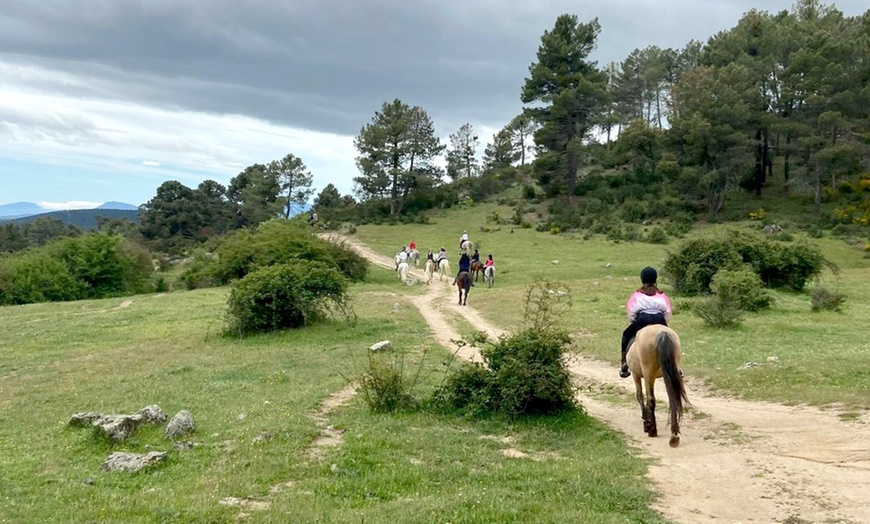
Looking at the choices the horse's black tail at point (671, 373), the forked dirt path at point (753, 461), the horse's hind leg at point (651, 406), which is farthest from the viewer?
the horse's hind leg at point (651, 406)

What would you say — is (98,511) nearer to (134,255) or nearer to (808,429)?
(808,429)

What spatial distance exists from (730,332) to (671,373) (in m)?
10.5

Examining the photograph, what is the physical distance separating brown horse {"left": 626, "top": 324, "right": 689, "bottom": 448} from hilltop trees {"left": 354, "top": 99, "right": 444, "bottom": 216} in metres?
59.0

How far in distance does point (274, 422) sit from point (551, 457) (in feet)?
14.1

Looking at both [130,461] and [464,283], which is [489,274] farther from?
[130,461]

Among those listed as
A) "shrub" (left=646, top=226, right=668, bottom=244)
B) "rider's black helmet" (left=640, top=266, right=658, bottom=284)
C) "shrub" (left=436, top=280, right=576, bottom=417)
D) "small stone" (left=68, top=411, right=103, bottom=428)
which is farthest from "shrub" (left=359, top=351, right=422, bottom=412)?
"shrub" (left=646, top=226, right=668, bottom=244)

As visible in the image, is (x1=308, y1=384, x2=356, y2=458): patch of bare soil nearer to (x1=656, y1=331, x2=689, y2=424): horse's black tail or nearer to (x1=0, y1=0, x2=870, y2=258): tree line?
(x1=656, y1=331, x2=689, y2=424): horse's black tail

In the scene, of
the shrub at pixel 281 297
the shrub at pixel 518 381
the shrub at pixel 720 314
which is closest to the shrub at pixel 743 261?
the shrub at pixel 720 314

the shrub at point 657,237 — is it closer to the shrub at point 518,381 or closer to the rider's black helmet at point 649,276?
the shrub at point 518,381

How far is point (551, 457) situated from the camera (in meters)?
8.22

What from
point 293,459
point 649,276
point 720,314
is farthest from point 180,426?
point 720,314

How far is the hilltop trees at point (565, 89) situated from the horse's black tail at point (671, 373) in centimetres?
5242

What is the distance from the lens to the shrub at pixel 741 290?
63.4 feet

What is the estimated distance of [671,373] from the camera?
8.47m
